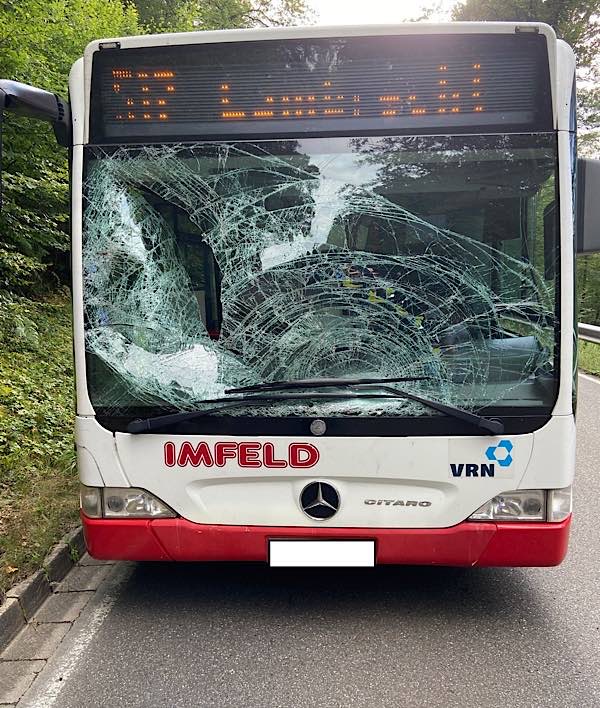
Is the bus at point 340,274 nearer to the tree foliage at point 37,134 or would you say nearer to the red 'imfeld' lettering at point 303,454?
the red 'imfeld' lettering at point 303,454

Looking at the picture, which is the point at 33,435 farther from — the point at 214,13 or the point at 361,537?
the point at 214,13

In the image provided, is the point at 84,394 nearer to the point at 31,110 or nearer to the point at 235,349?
the point at 235,349

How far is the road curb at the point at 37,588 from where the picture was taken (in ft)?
11.2

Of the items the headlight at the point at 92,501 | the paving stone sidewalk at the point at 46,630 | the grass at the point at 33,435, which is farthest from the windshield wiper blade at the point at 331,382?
the grass at the point at 33,435

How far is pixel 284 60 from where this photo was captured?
124 inches

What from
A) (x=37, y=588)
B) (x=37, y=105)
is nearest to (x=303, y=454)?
(x=37, y=588)

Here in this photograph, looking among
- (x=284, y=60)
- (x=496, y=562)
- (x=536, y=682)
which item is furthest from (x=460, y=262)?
(x=536, y=682)

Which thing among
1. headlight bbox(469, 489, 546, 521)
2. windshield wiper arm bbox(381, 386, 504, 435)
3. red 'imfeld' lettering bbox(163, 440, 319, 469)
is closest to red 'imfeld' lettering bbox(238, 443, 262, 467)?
red 'imfeld' lettering bbox(163, 440, 319, 469)

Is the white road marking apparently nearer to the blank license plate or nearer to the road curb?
the road curb

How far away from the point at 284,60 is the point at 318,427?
1.70 m

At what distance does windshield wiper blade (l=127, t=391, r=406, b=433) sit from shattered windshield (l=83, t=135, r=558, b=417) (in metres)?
0.04

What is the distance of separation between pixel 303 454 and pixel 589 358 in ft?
40.3

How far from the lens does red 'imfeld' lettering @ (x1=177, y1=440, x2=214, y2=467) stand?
10.8ft

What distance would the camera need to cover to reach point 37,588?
3.80 metres
